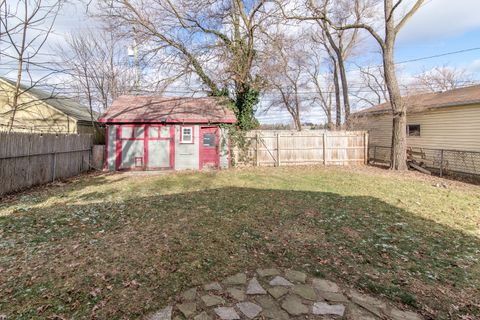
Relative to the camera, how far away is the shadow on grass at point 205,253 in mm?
2834

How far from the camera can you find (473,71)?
28.2 meters

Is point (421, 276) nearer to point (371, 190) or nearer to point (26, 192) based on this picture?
point (371, 190)

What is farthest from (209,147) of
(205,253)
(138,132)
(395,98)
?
(205,253)

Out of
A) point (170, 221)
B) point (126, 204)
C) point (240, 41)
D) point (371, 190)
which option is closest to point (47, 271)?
point (170, 221)

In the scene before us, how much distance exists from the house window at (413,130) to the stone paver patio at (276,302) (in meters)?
13.8

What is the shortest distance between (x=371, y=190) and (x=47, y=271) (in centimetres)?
812

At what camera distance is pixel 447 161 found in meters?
12.0

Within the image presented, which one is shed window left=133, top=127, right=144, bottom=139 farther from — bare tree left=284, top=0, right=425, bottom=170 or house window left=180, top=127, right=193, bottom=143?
bare tree left=284, top=0, right=425, bottom=170

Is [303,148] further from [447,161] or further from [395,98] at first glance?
[447,161]

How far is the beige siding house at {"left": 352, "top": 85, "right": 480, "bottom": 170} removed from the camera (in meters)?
11.0

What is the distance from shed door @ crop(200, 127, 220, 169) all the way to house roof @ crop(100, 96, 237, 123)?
1.77ft

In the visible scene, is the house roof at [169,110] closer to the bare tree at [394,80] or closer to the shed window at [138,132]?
the shed window at [138,132]

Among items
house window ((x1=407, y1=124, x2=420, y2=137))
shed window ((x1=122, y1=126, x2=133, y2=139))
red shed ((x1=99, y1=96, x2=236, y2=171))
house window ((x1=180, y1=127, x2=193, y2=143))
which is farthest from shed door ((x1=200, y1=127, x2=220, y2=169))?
house window ((x1=407, y1=124, x2=420, y2=137))

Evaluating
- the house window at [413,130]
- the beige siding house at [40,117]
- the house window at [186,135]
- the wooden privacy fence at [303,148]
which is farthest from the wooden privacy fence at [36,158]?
the house window at [413,130]
